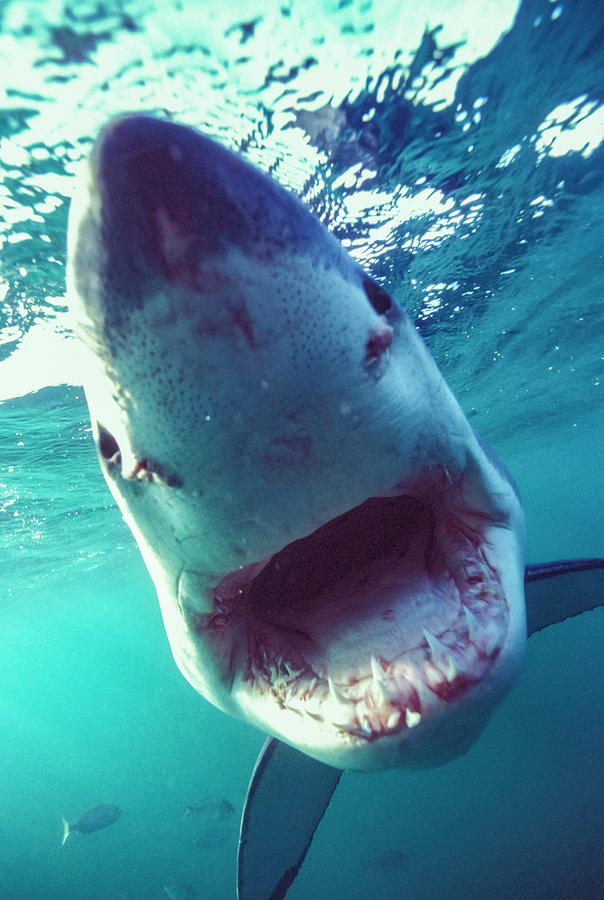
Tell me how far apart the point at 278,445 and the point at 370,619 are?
2.78 feet

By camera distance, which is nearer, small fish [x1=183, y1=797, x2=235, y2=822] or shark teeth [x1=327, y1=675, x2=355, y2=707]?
shark teeth [x1=327, y1=675, x2=355, y2=707]

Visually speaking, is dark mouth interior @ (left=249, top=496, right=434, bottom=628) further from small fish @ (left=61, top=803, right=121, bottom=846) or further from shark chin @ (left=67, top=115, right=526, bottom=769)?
small fish @ (left=61, top=803, right=121, bottom=846)

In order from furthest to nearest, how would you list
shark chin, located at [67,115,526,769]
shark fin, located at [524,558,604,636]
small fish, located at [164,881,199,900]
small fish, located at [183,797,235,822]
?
small fish, located at [164,881,199,900] < small fish, located at [183,797,235,822] < shark fin, located at [524,558,604,636] < shark chin, located at [67,115,526,769]

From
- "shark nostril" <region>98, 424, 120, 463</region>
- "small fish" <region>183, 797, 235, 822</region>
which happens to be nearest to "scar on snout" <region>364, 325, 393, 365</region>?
"shark nostril" <region>98, 424, 120, 463</region>

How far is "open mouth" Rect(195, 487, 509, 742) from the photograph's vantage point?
154cm

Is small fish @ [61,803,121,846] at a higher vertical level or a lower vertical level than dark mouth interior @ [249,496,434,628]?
lower

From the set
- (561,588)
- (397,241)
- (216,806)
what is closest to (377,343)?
(561,588)

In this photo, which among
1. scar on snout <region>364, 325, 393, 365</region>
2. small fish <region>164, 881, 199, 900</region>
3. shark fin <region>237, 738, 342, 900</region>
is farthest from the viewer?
small fish <region>164, 881, 199, 900</region>

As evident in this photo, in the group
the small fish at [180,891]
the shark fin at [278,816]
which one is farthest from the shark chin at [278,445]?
the small fish at [180,891]

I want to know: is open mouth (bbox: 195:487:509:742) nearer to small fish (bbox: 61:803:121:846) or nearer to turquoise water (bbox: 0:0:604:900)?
turquoise water (bbox: 0:0:604:900)

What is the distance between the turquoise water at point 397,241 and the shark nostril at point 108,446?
3303 mm

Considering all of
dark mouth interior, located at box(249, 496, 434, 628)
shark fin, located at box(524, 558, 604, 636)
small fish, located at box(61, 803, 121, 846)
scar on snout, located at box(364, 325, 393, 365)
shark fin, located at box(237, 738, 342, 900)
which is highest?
scar on snout, located at box(364, 325, 393, 365)

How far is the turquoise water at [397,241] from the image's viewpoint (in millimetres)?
4035

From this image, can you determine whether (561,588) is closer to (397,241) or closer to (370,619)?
(370,619)
